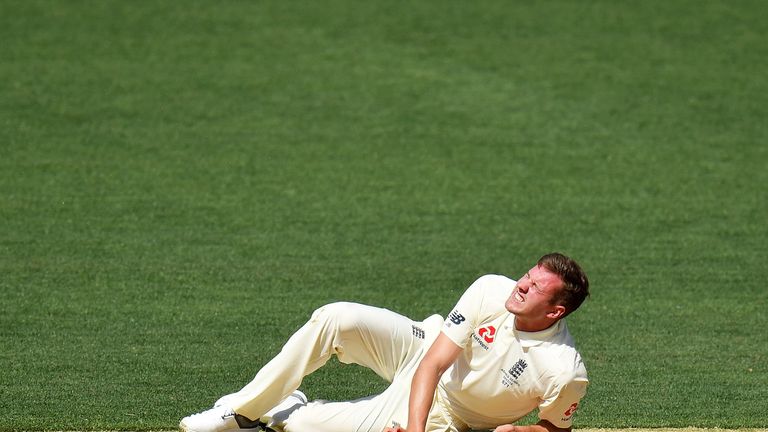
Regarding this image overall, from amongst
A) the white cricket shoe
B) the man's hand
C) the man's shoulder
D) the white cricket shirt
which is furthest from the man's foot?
the man's shoulder

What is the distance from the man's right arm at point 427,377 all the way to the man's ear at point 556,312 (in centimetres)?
45

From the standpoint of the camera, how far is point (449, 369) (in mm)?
5043

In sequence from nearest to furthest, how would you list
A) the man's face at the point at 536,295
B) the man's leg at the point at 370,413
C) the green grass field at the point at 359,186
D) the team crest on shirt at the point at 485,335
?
the man's face at the point at 536,295, the team crest on shirt at the point at 485,335, the man's leg at the point at 370,413, the green grass field at the point at 359,186

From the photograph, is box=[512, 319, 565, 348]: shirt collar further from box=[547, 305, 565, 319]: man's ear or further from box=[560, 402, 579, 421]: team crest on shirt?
box=[560, 402, 579, 421]: team crest on shirt

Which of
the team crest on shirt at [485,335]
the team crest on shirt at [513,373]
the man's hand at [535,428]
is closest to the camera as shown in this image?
the man's hand at [535,428]

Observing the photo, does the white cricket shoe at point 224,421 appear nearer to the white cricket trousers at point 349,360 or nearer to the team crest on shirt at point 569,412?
the white cricket trousers at point 349,360

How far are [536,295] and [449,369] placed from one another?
28.2 inches

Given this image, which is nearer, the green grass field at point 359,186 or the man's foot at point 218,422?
the man's foot at point 218,422

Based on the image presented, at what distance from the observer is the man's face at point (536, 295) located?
4.57m

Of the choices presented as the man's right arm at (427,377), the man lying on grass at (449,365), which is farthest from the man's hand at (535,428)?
the man's right arm at (427,377)

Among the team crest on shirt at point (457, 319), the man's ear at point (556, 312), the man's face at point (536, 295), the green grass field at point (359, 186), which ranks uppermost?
the man's face at point (536, 295)

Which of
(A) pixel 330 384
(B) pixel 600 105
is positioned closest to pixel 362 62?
(B) pixel 600 105

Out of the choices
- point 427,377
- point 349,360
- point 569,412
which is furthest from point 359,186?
point 569,412

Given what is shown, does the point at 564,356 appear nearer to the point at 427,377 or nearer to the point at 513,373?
the point at 513,373
